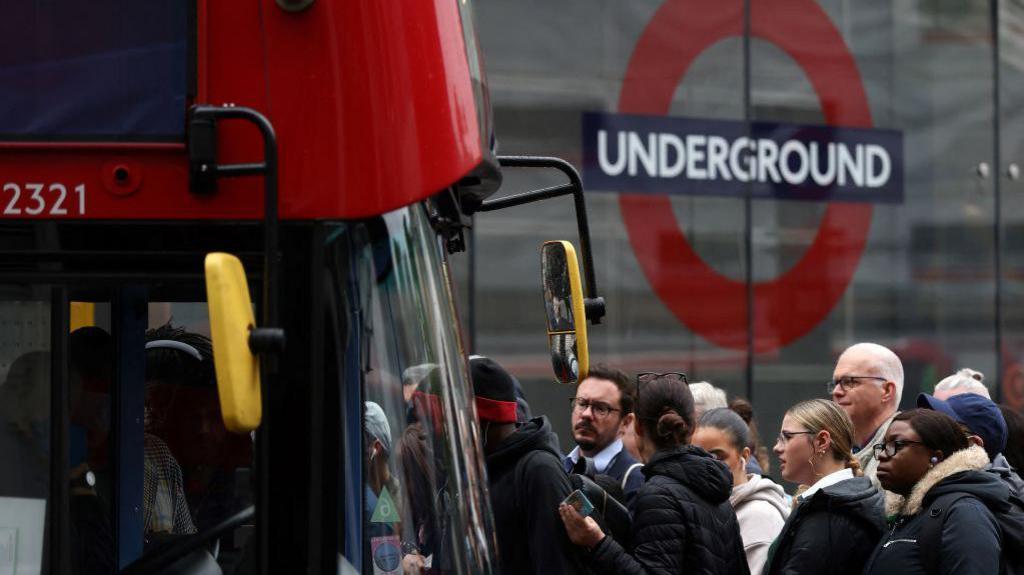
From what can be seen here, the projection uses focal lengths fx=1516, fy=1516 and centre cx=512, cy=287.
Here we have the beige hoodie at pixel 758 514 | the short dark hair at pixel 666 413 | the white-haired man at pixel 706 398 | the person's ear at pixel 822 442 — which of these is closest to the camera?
the short dark hair at pixel 666 413

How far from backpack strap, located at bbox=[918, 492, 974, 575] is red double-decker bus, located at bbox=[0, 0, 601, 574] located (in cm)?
197

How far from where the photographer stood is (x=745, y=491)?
5.64 metres

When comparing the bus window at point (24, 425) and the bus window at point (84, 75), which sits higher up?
the bus window at point (84, 75)

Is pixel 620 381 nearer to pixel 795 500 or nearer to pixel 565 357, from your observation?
pixel 795 500

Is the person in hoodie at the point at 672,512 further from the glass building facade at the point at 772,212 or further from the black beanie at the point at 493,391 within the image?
the glass building facade at the point at 772,212

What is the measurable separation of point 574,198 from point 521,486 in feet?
3.81

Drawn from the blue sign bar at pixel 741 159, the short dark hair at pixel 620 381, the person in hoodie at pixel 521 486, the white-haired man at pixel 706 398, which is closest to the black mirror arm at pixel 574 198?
the person in hoodie at pixel 521 486

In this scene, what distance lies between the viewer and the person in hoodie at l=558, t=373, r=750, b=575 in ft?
15.2

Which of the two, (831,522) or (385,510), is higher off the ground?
(385,510)

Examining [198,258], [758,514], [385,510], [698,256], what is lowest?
[758,514]

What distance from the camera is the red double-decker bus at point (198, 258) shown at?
2895 mm

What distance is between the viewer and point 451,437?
3277mm

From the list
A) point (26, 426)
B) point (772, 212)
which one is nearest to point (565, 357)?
point (26, 426)

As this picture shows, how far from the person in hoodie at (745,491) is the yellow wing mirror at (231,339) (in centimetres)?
318
